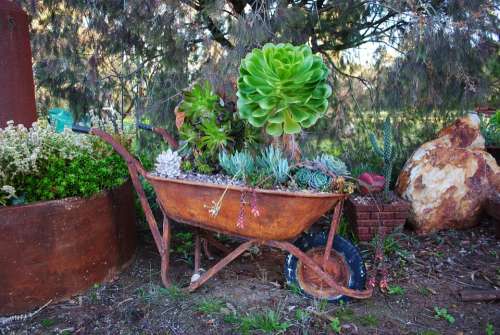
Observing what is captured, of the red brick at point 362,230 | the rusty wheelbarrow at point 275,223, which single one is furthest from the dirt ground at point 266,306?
the red brick at point 362,230

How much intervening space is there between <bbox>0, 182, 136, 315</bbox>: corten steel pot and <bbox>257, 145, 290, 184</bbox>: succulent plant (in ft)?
3.24

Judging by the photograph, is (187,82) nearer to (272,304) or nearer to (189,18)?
(189,18)

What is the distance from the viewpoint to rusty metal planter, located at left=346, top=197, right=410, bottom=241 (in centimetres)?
290

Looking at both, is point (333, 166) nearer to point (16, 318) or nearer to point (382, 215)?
point (382, 215)

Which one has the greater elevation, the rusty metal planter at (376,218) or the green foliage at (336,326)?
the rusty metal planter at (376,218)

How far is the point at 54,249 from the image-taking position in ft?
6.93

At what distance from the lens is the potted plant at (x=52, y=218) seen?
204cm

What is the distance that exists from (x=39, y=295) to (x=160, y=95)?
1789mm

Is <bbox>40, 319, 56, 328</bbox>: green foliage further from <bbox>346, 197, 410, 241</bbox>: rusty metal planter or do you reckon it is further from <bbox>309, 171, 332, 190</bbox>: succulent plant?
<bbox>346, 197, 410, 241</bbox>: rusty metal planter

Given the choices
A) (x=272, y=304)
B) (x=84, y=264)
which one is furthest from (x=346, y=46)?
(x=84, y=264)

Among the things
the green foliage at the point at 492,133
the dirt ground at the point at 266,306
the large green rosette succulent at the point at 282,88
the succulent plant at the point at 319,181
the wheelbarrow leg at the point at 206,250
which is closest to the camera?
the large green rosette succulent at the point at 282,88

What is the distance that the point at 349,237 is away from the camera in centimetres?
A: 302

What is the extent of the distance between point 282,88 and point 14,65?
7.58 ft

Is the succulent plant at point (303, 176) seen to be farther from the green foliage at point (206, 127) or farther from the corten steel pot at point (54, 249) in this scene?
the corten steel pot at point (54, 249)
